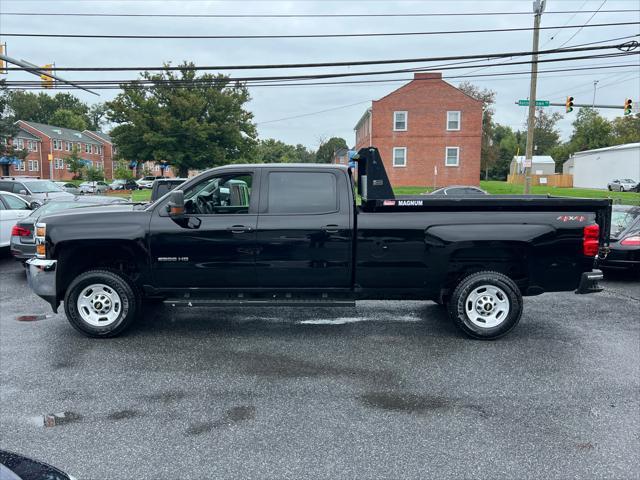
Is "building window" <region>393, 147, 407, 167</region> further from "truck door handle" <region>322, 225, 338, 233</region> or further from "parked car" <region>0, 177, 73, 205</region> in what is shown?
"truck door handle" <region>322, 225, 338, 233</region>

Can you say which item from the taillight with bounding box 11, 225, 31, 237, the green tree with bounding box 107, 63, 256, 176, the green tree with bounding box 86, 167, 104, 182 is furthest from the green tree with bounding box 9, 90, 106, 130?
the taillight with bounding box 11, 225, 31, 237

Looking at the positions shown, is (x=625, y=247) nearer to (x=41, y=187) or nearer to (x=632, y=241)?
(x=632, y=241)

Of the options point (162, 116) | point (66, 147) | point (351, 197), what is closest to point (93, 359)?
point (351, 197)

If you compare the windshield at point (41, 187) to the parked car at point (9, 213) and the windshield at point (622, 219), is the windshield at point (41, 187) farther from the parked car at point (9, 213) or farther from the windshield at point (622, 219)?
the windshield at point (622, 219)

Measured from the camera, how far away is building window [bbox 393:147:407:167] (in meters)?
41.5

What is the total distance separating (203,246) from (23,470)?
12.9 ft

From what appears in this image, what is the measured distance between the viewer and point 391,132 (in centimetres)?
4119

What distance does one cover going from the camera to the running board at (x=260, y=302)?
19.0ft

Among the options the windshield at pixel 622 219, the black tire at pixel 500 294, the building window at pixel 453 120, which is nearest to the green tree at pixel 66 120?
the building window at pixel 453 120

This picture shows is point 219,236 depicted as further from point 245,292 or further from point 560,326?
point 560,326

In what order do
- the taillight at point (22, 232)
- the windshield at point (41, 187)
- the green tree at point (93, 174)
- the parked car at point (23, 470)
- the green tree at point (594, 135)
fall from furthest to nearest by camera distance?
the green tree at point (594, 135), the green tree at point (93, 174), the windshield at point (41, 187), the taillight at point (22, 232), the parked car at point (23, 470)

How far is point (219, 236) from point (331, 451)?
3016 mm

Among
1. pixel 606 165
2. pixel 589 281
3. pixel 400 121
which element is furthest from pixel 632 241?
pixel 606 165

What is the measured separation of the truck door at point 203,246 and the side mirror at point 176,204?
86 mm
